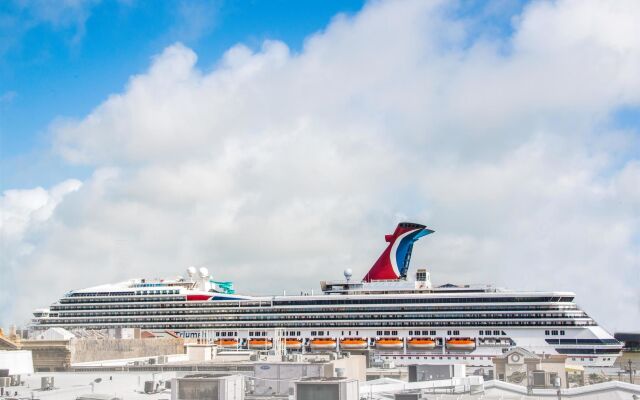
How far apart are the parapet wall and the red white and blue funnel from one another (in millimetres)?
31837

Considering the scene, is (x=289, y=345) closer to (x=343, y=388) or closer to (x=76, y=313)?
(x=76, y=313)

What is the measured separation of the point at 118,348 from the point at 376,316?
34154 millimetres

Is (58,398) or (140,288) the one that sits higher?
(140,288)

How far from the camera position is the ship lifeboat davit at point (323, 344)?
8856 cm

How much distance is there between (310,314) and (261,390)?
2308 inches

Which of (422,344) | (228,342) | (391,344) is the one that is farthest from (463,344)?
(228,342)

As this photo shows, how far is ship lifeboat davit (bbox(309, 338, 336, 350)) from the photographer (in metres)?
88.6

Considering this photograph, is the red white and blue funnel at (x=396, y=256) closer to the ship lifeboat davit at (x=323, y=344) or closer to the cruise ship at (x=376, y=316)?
the cruise ship at (x=376, y=316)

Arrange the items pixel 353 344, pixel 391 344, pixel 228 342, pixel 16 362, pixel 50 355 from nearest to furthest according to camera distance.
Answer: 1. pixel 16 362
2. pixel 50 355
3. pixel 391 344
4. pixel 353 344
5. pixel 228 342

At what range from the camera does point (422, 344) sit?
84812 mm

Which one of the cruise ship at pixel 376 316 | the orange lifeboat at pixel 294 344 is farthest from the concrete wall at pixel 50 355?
the orange lifeboat at pixel 294 344

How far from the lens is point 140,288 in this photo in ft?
325

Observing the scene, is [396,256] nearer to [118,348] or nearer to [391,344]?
[391,344]

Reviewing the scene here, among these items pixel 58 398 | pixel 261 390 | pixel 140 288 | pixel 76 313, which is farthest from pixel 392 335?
pixel 58 398
